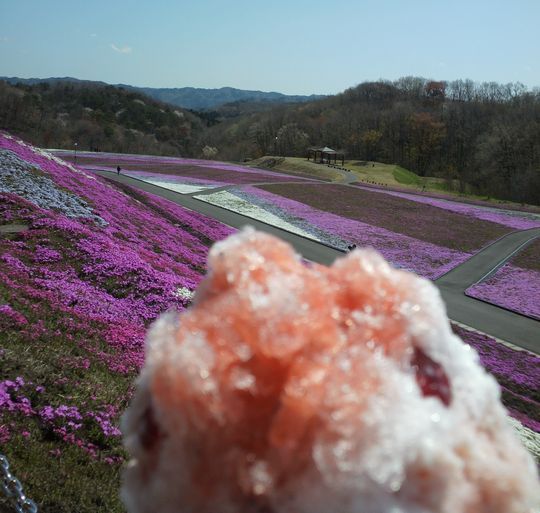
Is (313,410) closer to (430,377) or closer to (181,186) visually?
(430,377)

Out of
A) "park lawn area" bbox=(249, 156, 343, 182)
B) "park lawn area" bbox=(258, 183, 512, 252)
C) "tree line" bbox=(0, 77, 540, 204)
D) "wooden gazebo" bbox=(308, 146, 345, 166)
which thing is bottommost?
"park lawn area" bbox=(258, 183, 512, 252)

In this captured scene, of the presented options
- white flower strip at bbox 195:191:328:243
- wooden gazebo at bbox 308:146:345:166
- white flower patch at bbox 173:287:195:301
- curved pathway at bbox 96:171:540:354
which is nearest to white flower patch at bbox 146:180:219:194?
curved pathway at bbox 96:171:540:354

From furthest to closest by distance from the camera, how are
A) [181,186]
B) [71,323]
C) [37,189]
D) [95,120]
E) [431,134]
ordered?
[95,120], [431,134], [181,186], [37,189], [71,323]

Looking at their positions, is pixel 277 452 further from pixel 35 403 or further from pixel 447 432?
pixel 35 403

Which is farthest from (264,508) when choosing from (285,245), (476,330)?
(476,330)

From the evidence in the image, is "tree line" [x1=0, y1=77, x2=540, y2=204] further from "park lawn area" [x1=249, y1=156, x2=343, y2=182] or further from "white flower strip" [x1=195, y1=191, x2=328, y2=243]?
Result: "white flower strip" [x1=195, y1=191, x2=328, y2=243]

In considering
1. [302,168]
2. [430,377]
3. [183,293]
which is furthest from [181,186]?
[430,377]

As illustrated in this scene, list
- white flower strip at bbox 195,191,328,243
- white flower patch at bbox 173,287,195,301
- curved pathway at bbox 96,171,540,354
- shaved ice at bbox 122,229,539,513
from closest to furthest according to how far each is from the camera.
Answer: shaved ice at bbox 122,229,539,513
white flower patch at bbox 173,287,195,301
curved pathway at bbox 96,171,540,354
white flower strip at bbox 195,191,328,243
